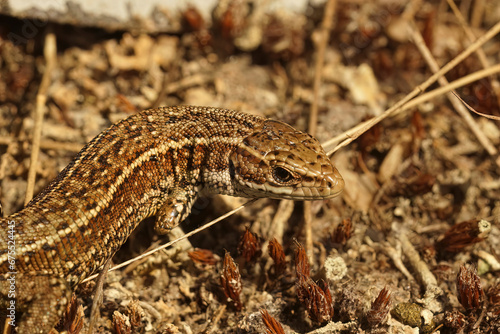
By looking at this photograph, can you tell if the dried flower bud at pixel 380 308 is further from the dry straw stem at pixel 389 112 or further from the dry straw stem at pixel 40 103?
the dry straw stem at pixel 40 103

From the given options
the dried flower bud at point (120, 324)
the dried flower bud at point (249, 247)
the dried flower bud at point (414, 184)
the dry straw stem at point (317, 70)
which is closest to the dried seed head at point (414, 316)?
the dry straw stem at point (317, 70)

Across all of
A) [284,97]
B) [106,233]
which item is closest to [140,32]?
[284,97]

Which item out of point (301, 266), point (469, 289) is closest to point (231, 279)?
point (301, 266)

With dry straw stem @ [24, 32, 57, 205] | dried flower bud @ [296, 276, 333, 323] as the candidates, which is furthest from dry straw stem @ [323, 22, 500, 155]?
dry straw stem @ [24, 32, 57, 205]

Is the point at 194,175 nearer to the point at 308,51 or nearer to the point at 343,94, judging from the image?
the point at 343,94

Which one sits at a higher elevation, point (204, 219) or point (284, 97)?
point (284, 97)

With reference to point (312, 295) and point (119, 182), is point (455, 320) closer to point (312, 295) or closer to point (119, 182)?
point (312, 295)
